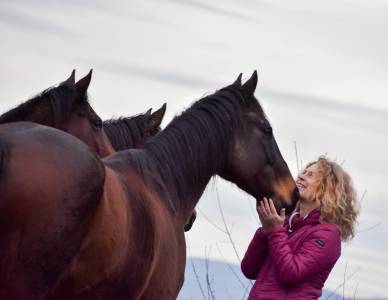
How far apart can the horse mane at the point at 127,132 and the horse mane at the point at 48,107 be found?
1625mm

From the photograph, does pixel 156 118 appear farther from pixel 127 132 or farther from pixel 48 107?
pixel 48 107

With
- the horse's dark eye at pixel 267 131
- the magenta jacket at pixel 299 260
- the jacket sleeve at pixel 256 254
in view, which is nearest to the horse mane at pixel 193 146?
the horse's dark eye at pixel 267 131

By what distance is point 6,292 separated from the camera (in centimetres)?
536

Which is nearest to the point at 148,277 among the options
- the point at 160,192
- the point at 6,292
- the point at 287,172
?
the point at 160,192

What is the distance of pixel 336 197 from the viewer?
22.0 ft

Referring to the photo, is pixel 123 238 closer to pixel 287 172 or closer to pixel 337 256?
pixel 337 256

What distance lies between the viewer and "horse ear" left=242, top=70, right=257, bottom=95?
299 inches

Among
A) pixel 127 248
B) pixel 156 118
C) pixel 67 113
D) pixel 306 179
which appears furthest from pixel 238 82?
pixel 156 118

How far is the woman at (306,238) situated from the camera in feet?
21.5

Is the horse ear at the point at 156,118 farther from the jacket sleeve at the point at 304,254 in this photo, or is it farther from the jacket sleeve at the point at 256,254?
the jacket sleeve at the point at 304,254

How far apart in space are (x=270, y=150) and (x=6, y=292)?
2.75 metres

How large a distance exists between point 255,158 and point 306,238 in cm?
103

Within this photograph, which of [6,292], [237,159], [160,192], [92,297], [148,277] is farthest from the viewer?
[237,159]

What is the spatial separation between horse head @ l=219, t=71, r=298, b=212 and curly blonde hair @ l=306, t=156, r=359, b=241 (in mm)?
756
